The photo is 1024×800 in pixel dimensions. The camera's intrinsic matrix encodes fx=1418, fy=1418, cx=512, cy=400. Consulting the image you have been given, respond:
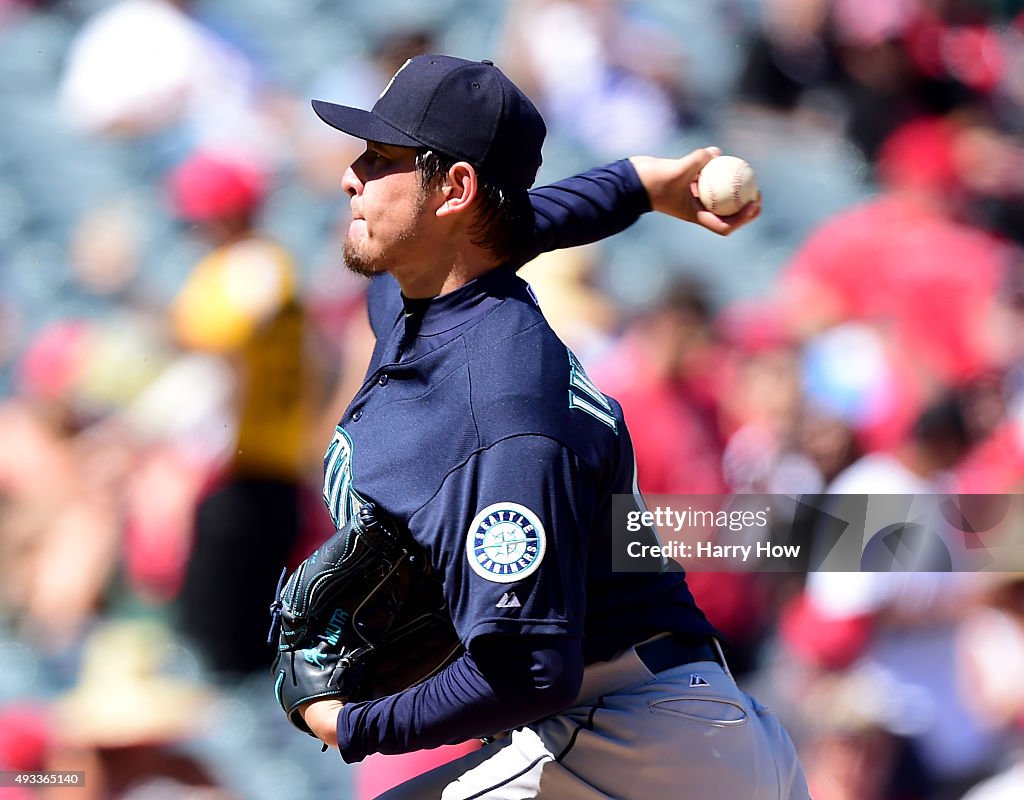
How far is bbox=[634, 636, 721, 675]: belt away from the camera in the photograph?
1.96m

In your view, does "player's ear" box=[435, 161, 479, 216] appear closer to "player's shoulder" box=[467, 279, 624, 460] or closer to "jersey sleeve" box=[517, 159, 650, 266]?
"player's shoulder" box=[467, 279, 624, 460]

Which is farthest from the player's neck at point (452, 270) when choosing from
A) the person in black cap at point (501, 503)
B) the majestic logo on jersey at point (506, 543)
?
the majestic logo on jersey at point (506, 543)

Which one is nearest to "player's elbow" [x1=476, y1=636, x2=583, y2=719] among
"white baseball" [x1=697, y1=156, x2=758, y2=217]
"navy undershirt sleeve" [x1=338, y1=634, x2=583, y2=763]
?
"navy undershirt sleeve" [x1=338, y1=634, x2=583, y2=763]

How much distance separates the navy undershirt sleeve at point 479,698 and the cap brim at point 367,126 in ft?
2.20

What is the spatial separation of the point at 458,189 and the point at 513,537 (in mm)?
500

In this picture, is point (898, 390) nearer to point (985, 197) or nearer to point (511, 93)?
point (985, 197)

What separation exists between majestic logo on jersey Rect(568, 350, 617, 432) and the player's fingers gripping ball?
0.93ft

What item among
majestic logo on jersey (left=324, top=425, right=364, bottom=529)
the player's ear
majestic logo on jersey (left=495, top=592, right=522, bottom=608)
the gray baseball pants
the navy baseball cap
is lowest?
the gray baseball pants

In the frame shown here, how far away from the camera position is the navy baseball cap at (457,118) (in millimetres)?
1892

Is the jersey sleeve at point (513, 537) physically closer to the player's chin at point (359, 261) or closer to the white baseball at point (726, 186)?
the player's chin at point (359, 261)

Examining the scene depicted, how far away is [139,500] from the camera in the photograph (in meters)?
4.09

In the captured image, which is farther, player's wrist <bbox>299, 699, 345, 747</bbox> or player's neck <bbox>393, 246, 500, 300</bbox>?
player's neck <bbox>393, 246, 500, 300</bbox>

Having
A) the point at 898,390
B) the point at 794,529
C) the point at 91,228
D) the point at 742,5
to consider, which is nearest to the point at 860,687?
the point at 794,529

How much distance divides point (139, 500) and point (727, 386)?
5.66ft
